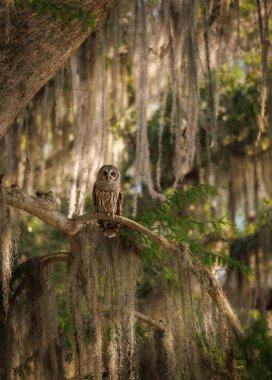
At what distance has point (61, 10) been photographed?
3.95 meters

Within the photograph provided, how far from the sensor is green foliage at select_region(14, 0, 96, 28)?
3.88 metres

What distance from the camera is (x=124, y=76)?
8.06 meters

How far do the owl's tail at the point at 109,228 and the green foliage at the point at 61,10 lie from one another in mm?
1255

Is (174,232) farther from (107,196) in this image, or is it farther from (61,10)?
(61,10)

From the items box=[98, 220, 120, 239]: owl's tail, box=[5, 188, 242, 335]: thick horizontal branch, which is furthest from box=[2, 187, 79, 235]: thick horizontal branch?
box=[98, 220, 120, 239]: owl's tail

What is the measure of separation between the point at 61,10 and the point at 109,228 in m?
1.40

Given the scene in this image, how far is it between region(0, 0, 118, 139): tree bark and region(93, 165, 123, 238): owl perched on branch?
998mm

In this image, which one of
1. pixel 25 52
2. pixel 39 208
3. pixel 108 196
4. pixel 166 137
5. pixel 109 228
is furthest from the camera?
pixel 166 137

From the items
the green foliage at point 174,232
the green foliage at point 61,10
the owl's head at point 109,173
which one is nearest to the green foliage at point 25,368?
the green foliage at point 174,232

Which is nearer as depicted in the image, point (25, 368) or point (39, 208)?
point (39, 208)

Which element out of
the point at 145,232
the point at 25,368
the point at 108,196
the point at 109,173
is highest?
the point at 109,173

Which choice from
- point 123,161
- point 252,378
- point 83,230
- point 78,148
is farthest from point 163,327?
point 123,161

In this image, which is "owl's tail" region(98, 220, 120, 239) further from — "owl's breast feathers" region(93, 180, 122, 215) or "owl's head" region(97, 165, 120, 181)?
"owl's head" region(97, 165, 120, 181)

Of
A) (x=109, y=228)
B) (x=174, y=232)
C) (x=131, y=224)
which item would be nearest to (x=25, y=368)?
(x=109, y=228)
